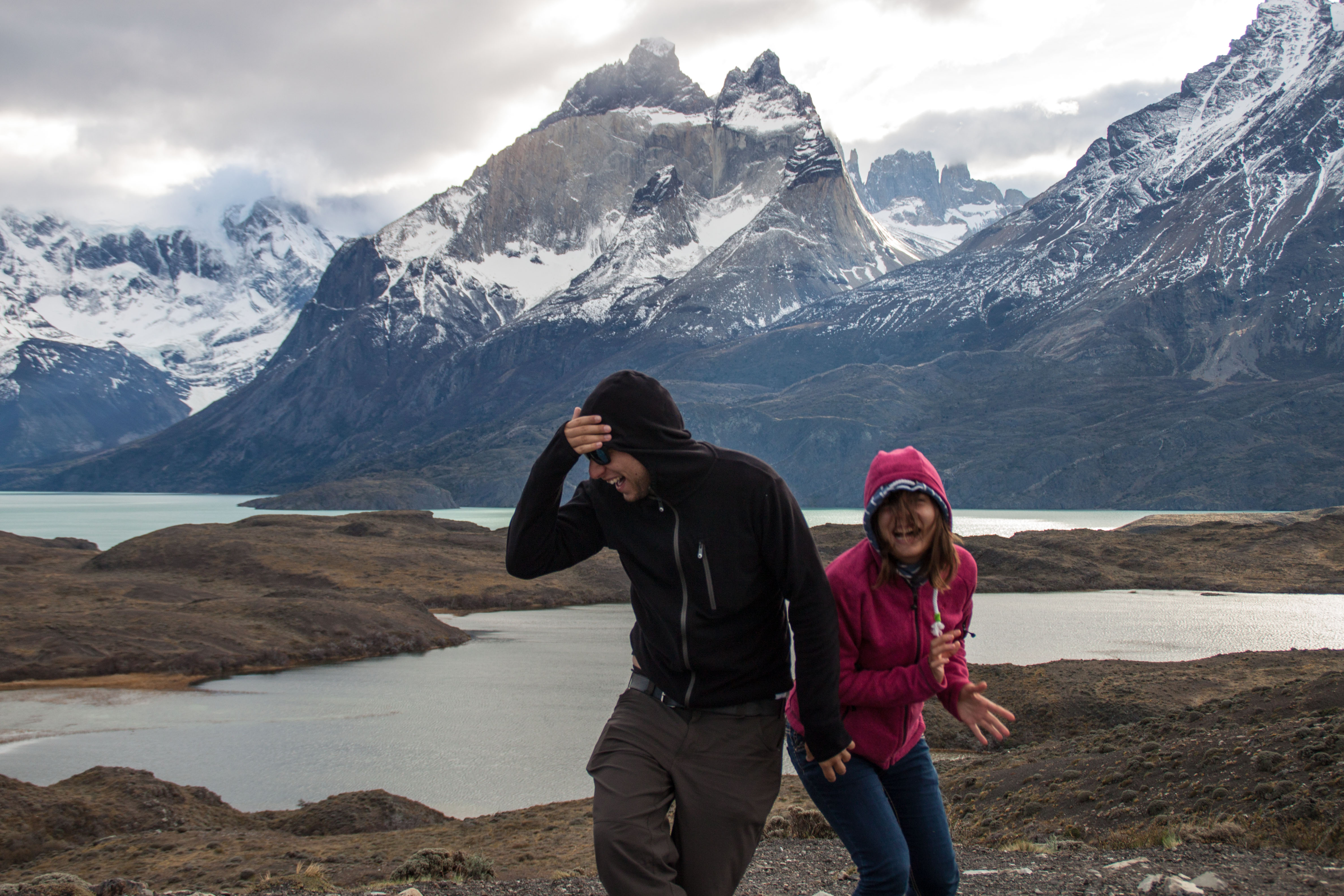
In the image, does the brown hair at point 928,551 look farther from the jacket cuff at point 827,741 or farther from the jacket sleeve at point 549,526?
the jacket sleeve at point 549,526

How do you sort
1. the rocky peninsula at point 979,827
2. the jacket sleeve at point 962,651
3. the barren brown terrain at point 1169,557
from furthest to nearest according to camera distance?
the barren brown terrain at point 1169,557
the rocky peninsula at point 979,827
the jacket sleeve at point 962,651

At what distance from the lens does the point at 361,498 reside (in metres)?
191

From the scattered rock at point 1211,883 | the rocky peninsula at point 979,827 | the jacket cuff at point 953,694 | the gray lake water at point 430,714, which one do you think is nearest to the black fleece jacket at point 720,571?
the jacket cuff at point 953,694

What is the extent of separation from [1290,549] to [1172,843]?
77.6 meters

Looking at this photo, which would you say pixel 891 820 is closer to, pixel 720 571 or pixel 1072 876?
pixel 720 571

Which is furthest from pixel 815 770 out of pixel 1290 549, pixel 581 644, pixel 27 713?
pixel 1290 549

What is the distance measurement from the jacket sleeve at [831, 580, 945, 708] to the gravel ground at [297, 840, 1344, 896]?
316cm

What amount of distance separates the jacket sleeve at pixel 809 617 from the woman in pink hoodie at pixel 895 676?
0.15 metres

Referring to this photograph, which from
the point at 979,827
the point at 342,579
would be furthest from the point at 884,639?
the point at 342,579

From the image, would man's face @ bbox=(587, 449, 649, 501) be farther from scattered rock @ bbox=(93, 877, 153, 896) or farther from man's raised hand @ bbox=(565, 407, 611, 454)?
scattered rock @ bbox=(93, 877, 153, 896)

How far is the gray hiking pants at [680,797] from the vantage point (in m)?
4.08

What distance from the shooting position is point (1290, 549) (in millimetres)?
73750

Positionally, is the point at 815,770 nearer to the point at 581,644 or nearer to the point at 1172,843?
the point at 1172,843

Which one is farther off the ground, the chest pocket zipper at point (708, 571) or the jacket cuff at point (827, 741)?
Answer: the chest pocket zipper at point (708, 571)
